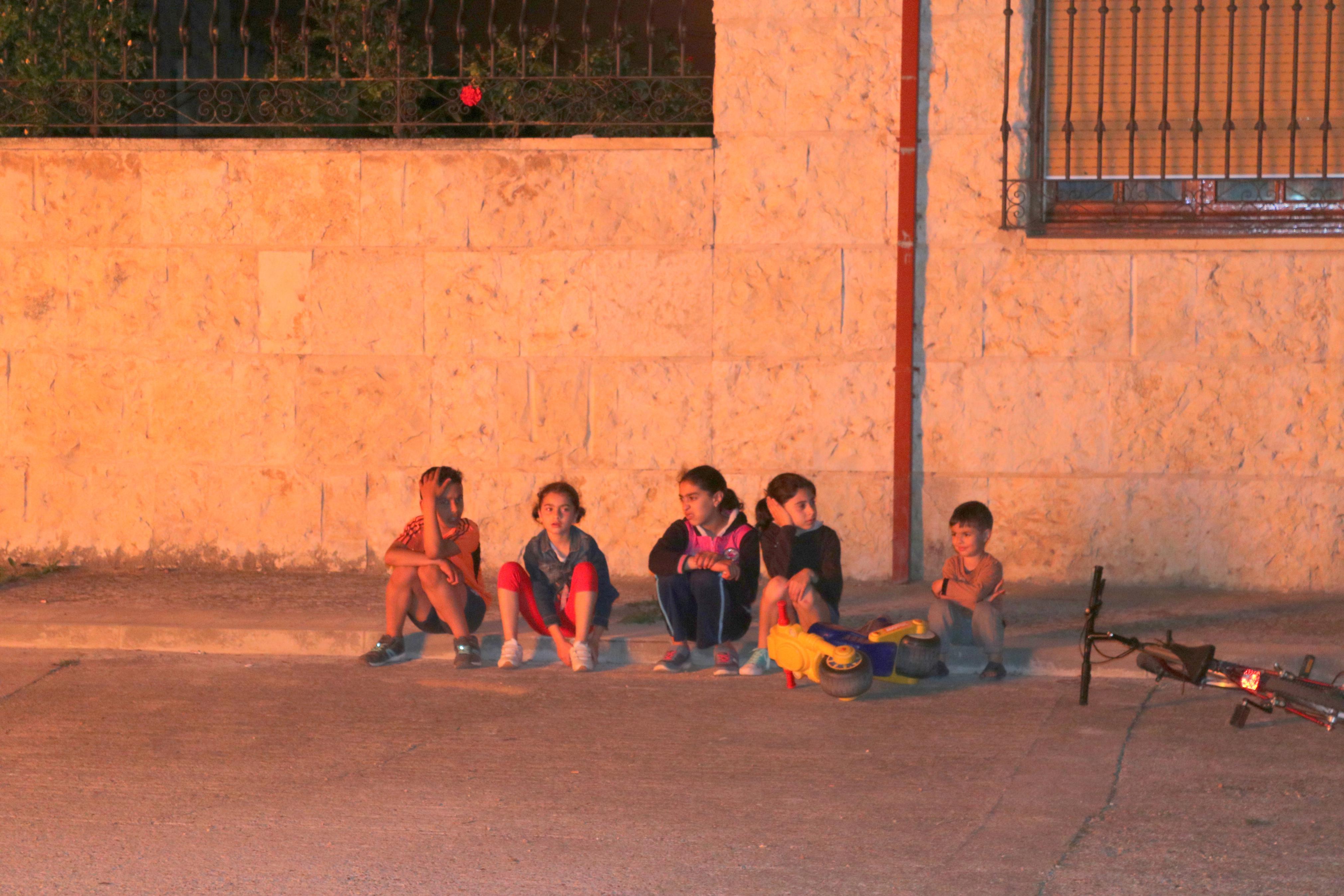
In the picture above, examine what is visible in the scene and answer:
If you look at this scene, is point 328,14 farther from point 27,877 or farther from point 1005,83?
point 27,877

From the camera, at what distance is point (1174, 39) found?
30.8 feet

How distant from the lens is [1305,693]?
5.77 meters

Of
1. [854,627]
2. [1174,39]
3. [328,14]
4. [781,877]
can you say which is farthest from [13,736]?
[1174,39]

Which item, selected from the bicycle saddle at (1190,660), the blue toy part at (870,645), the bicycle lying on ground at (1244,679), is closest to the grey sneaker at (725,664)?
the blue toy part at (870,645)

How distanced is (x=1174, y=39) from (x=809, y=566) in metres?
4.20

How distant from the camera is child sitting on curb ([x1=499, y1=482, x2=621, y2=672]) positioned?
7480 mm

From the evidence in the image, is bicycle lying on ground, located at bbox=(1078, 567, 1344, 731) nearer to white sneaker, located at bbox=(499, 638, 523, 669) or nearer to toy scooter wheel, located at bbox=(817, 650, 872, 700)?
toy scooter wheel, located at bbox=(817, 650, 872, 700)

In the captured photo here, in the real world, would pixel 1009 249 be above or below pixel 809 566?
above

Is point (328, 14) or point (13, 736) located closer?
point (13, 736)

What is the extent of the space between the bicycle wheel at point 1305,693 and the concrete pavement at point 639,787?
0.66 ft

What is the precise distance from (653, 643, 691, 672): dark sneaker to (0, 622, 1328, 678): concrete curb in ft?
0.37

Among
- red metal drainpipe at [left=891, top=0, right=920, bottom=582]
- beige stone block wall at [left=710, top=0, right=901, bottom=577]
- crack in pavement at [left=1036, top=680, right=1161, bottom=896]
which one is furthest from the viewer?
beige stone block wall at [left=710, top=0, right=901, bottom=577]

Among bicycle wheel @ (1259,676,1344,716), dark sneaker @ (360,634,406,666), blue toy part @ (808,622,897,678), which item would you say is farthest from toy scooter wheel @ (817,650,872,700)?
dark sneaker @ (360,634,406,666)

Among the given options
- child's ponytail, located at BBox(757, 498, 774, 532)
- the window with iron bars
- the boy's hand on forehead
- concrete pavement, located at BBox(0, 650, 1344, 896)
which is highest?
the window with iron bars
